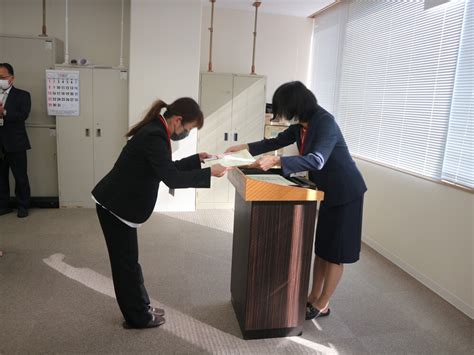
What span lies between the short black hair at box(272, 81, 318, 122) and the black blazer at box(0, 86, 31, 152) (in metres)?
3.48

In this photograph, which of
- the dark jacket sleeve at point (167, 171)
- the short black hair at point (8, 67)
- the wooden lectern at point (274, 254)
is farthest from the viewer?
the short black hair at point (8, 67)

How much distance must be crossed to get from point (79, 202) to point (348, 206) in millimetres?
3796

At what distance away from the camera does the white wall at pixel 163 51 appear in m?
4.68

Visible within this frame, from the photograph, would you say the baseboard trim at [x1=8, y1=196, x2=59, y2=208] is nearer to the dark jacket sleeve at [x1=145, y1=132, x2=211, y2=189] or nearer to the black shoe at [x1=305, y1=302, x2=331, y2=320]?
the dark jacket sleeve at [x1=145, y1=132, x2=211, y2=189]

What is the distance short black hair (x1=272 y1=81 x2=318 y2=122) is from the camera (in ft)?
7.47

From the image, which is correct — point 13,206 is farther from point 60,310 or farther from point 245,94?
point 245,94

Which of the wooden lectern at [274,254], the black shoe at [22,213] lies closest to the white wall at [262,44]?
the black shoe at [22,213]

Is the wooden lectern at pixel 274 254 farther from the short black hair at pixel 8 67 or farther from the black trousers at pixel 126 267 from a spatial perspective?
the short black hair at pixel 8 67

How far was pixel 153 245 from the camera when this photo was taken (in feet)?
12.7

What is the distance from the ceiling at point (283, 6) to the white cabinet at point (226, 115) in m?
1.03

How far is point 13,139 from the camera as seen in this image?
14.5ft

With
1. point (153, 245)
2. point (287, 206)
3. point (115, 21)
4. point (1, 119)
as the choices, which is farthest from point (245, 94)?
point (287, 206)

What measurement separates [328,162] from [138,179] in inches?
45.7

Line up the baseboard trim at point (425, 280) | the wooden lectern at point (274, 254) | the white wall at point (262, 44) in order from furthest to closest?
1. the white wall at point (262, 44)
2. the baseboard trim at point (425, 280)
3. the wooden lectern at point (274, 254)
